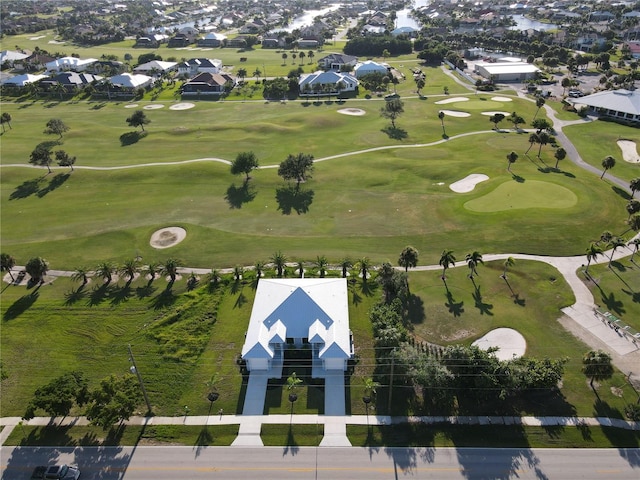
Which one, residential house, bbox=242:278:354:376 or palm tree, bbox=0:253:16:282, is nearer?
residential house, bbox=242:278:354:376

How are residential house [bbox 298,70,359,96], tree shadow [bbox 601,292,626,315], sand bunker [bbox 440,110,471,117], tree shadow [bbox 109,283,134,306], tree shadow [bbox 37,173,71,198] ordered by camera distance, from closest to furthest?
tree shadow [bbox 601,292,626,315]
tree shadow [bbox 109,283,134,306]
tree shadow [bbox 37,173,71,198]
sand bunker [bbox 440,110,471,117]
residential house [bbox 298,70,359,96]

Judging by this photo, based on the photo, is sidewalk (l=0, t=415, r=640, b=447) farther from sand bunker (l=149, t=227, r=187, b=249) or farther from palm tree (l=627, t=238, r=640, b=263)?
palm tree (l=627, t=238, r=640, b=263)

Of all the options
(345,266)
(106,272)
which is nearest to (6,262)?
(106,272)

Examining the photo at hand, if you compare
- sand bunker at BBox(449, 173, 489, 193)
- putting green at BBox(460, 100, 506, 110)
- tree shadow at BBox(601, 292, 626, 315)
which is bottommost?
tree shadow at BBox(601, 292, 626, 315)

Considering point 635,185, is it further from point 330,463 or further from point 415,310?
point 330,463

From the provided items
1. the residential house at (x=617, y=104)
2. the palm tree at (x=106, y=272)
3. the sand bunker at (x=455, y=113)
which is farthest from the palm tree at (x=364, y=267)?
the residential house at (x=617, y=104)

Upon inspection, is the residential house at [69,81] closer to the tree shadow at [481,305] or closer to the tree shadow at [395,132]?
→ the tree shadow at [395,132]

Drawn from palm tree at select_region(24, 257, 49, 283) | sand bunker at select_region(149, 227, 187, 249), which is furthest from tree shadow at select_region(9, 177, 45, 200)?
sand bunker at select_region(149, 227, 187, 249)
